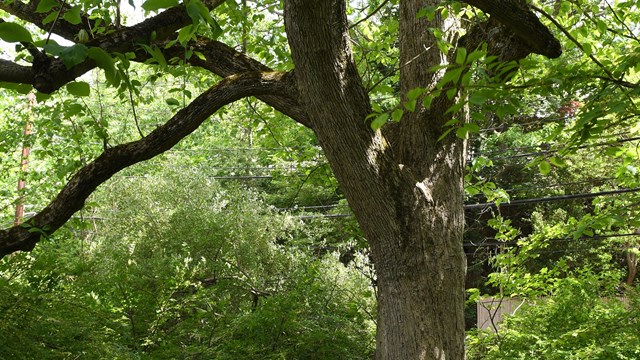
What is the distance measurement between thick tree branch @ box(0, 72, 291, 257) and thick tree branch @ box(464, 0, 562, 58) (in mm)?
1312

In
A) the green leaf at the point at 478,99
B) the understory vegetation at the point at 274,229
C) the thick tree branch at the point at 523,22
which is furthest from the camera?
the understory vegetation at the point at 274,229

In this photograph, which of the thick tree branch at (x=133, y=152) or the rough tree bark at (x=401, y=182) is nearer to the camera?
the rough tree bark at (x=401, y=182)

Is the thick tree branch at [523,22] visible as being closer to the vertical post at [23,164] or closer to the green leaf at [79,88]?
the green leaf at [79,88]

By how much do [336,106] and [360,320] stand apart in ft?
14.5

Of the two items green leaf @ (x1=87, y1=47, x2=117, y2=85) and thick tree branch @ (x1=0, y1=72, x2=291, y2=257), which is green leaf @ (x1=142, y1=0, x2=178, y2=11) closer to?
green leaf @ (x1=87, y1=47, x2=117, y2=85)

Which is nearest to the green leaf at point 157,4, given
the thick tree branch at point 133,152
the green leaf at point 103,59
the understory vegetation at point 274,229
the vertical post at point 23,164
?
the understory vegetation at point 274,229

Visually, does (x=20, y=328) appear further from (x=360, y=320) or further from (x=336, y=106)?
(x=360, y=320)

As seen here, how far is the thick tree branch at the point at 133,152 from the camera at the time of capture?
12.3ft

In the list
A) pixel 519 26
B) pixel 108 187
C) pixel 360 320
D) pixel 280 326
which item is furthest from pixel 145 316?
pixel 108 187

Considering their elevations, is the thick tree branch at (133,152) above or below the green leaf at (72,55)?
above

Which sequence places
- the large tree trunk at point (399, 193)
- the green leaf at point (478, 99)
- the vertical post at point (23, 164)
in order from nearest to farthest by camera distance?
1. the green leaf at point (478, 99)
2. the large tree trunk at point (399, 193)
3. the vertical post at point (23, 164)

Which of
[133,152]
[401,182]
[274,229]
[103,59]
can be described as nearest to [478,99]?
[401,182]

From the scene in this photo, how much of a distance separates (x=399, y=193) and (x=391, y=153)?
24 cm

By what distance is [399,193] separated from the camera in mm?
3645
